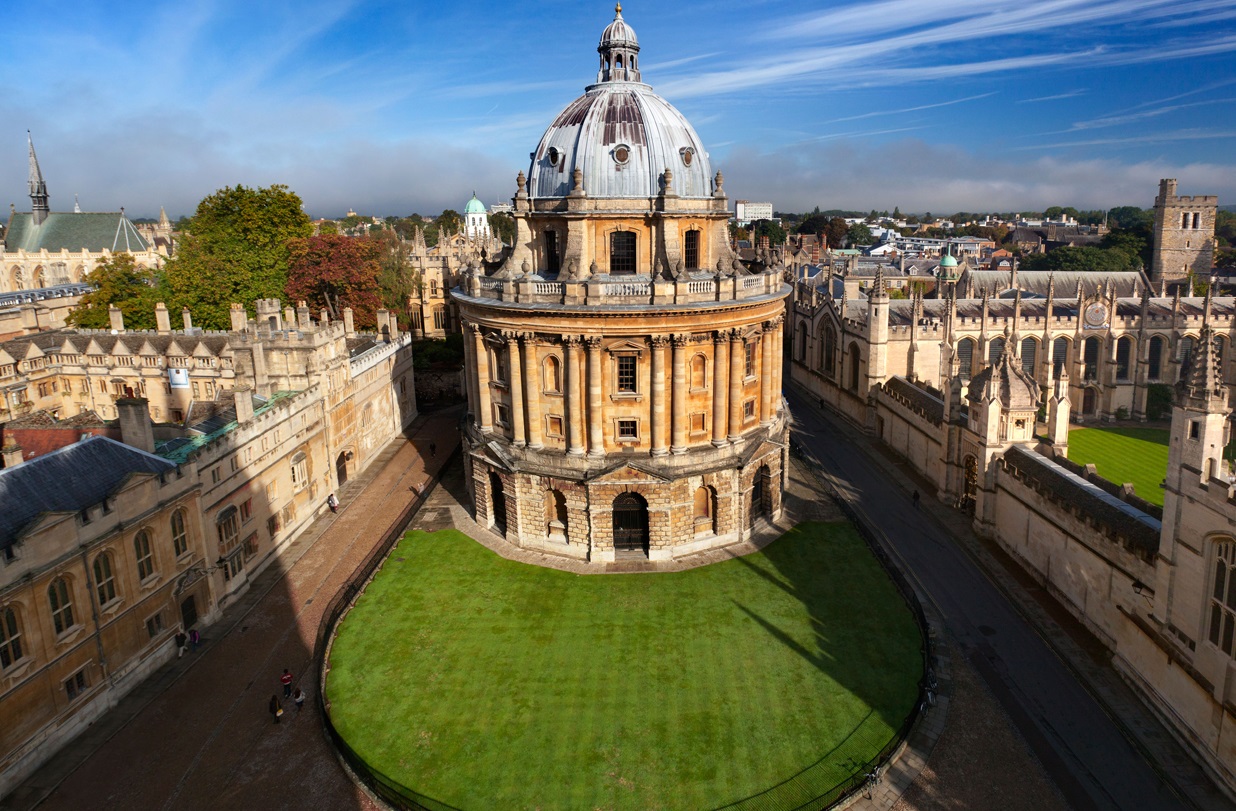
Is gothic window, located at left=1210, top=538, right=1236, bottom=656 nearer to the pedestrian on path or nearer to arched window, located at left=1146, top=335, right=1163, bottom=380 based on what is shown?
the pedestrian on path

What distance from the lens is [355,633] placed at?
100 ft

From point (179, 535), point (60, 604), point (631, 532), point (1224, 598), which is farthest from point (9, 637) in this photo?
point (1224, 598)

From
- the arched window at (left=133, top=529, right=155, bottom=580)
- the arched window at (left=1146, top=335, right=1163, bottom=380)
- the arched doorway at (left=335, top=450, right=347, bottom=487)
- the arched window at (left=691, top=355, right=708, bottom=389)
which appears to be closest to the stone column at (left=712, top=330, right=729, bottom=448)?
the arched window at (left=691, top=355, right=708, bottom=389)

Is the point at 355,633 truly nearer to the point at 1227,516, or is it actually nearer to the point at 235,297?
the point at 1227,516

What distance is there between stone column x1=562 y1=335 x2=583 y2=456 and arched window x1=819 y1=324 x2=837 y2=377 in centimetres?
3613

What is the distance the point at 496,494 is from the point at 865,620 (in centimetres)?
1969

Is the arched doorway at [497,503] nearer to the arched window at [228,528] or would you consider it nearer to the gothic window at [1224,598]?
the arched window at [228,528]

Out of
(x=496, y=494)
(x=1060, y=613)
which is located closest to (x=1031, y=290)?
(x=1060, y=613)

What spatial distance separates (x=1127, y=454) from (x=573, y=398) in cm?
4106

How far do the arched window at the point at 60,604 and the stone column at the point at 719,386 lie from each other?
2633 centimetres

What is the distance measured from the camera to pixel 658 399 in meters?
35.4

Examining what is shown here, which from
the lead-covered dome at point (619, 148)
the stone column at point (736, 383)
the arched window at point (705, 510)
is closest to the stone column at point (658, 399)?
the arched window at point (705, 510)

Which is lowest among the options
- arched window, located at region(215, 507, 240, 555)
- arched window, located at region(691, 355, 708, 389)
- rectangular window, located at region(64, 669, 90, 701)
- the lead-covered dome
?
rectangular window, located at region(64, 669, 90, 701)

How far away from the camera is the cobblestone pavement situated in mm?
22156
